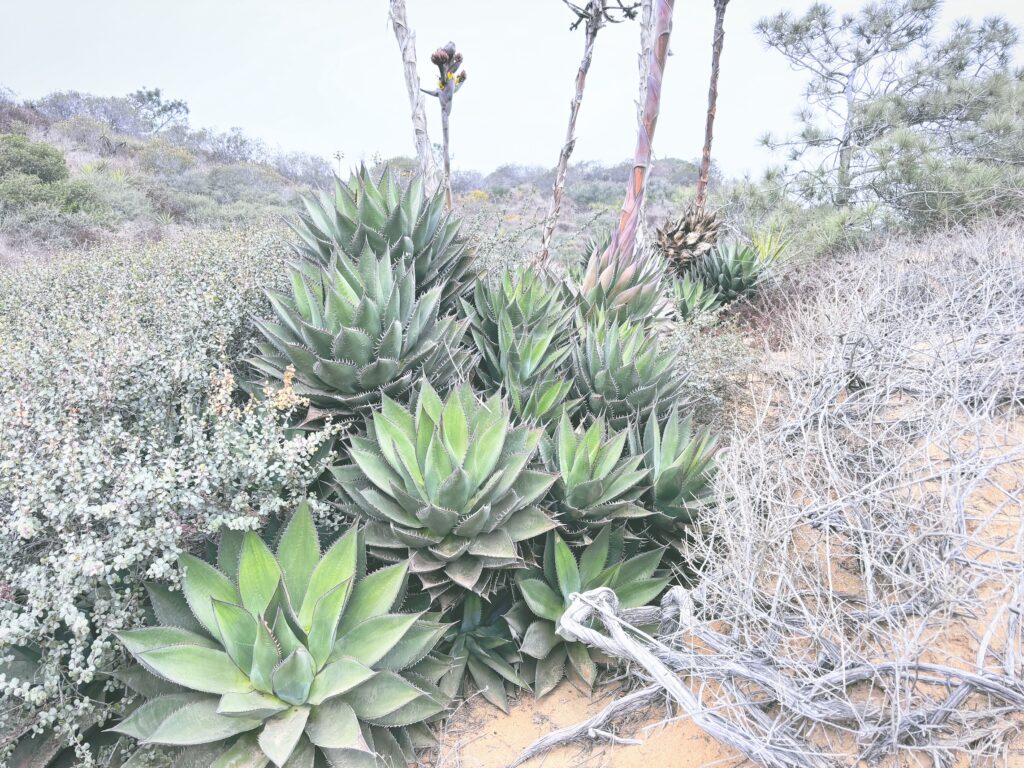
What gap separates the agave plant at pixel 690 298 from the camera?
578 cm

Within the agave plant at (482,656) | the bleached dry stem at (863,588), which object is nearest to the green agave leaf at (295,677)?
the agave plant at (482,656)

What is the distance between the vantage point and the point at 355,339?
2398 millimetres

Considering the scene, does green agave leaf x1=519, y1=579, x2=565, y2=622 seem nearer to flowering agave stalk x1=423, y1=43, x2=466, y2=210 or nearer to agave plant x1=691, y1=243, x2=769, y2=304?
flowering agave stalk x1=423, y1=43, x2=466, y2=210

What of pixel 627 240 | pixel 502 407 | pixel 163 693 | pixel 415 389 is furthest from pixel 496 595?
pixel 627 240

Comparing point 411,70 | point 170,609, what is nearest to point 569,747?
point 170,609

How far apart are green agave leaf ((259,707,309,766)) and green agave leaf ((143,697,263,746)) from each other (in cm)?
6

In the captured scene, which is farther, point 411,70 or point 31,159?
point 31,159

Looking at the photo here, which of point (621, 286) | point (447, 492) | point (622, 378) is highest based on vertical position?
point (621, 286)

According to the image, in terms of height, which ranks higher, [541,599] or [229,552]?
[229,552]

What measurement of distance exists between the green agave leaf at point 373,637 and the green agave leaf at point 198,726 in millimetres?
285

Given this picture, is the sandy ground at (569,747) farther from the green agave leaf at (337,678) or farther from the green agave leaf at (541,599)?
the green agave leaf at (337,678)

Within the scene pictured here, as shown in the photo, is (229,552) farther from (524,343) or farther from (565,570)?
(524,343)

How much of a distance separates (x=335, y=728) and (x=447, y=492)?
29.9 inches

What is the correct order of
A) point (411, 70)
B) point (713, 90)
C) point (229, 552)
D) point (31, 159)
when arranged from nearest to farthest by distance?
point (229, 552), point (411, 70), point (713, 90), point (31, 159)
